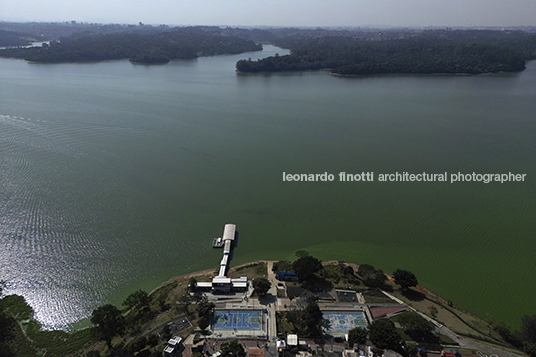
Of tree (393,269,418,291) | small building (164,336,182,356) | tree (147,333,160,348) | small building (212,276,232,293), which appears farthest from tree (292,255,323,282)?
tree (147,333,160,348)

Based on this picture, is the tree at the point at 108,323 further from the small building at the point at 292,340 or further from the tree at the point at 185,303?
the small building at the point at 292,340

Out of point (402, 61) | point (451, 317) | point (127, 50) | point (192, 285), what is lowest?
point (451, 317)

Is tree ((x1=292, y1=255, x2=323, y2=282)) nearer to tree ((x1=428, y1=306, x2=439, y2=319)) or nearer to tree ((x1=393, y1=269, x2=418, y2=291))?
tree ((x1=393, y1=269, x2=418, y2=291))

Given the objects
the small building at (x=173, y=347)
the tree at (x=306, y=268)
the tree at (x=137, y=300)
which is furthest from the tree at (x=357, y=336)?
the tree at (x=137, y=300)

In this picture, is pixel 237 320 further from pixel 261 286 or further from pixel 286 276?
pixel 286 276

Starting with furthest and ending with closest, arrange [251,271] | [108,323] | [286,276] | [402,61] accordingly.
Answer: [402,61]
[251,271]
[286,276]
[108,323]

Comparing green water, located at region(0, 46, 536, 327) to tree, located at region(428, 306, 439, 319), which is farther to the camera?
green water, located at region(0, 46, 536, 327)

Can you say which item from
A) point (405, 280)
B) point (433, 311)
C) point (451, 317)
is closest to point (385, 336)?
point (433, 311)
